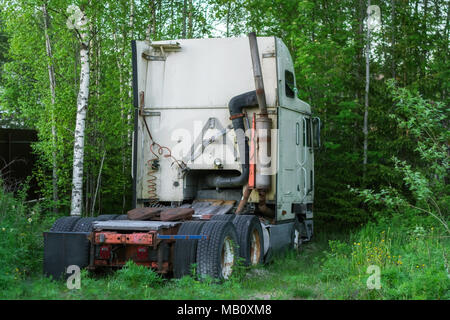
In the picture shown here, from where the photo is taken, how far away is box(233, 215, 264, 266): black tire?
874cm

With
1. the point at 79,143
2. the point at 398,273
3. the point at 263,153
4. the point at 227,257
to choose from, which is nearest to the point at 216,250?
the point at 227,257

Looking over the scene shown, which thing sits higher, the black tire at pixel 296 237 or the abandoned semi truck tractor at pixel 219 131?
the abandoned semi truck tractor at pixel 219 131

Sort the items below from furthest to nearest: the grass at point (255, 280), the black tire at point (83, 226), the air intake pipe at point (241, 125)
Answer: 1. the air intake pipe at point (241, 125)
2. the black tire at point (83, 226)
3. the grass at point (255, 280)

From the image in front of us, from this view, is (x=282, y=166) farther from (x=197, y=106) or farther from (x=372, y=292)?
(x=372, y=292)

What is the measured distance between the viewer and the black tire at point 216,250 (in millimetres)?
7551

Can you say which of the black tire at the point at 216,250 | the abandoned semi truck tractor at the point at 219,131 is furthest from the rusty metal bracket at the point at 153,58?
the black tire at the point at 216,250

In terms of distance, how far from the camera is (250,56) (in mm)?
10453

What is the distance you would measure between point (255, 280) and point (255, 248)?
1.27 meters

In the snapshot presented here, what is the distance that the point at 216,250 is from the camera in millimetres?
7605

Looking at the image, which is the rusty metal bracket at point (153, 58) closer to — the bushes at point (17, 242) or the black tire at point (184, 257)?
the bushes at point (17, 242)

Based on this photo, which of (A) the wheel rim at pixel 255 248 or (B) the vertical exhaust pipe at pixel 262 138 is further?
(B) the vertical exhaust pipe at pixel 262 138

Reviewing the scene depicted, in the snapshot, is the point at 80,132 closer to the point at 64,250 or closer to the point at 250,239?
the point at 64,250

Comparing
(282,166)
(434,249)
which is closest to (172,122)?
(282,166)

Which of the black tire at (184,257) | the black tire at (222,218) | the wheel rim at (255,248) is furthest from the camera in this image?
the wheel rim at (255,248)
